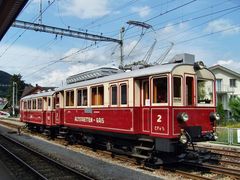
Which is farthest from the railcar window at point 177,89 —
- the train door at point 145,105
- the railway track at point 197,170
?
the railway track at point 197,170

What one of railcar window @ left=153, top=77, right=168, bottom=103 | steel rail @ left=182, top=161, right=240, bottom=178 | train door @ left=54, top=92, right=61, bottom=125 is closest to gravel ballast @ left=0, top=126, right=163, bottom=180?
steel rail @ left=182, top=161, right=240, bottom=178

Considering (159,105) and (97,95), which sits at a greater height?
(97,95)

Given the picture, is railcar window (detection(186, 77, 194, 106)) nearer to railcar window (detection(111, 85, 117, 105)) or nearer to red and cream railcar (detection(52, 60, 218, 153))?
red and cream railcar (detection(52, 60, 218, 153))

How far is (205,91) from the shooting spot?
1377 centimetres

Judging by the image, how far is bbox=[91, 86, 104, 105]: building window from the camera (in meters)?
16.4

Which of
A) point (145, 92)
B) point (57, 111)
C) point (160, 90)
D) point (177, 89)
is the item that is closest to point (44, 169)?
point (145, 92)

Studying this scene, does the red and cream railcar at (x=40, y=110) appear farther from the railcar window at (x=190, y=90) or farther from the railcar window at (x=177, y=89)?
the railcar window at (x=177, y=89)

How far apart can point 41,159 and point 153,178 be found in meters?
6.34

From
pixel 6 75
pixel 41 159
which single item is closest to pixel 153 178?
pixel 41 159

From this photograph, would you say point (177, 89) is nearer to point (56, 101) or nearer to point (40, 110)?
point (56, 101)

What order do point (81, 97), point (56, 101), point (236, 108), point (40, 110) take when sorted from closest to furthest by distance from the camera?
1. point (81, 97)
2. point (56, 101)
3. point (40, 110)
4. point (236, 108)

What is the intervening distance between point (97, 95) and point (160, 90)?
14.9ft

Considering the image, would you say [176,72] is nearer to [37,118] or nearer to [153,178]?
[153,178]

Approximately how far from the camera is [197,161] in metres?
14.3
